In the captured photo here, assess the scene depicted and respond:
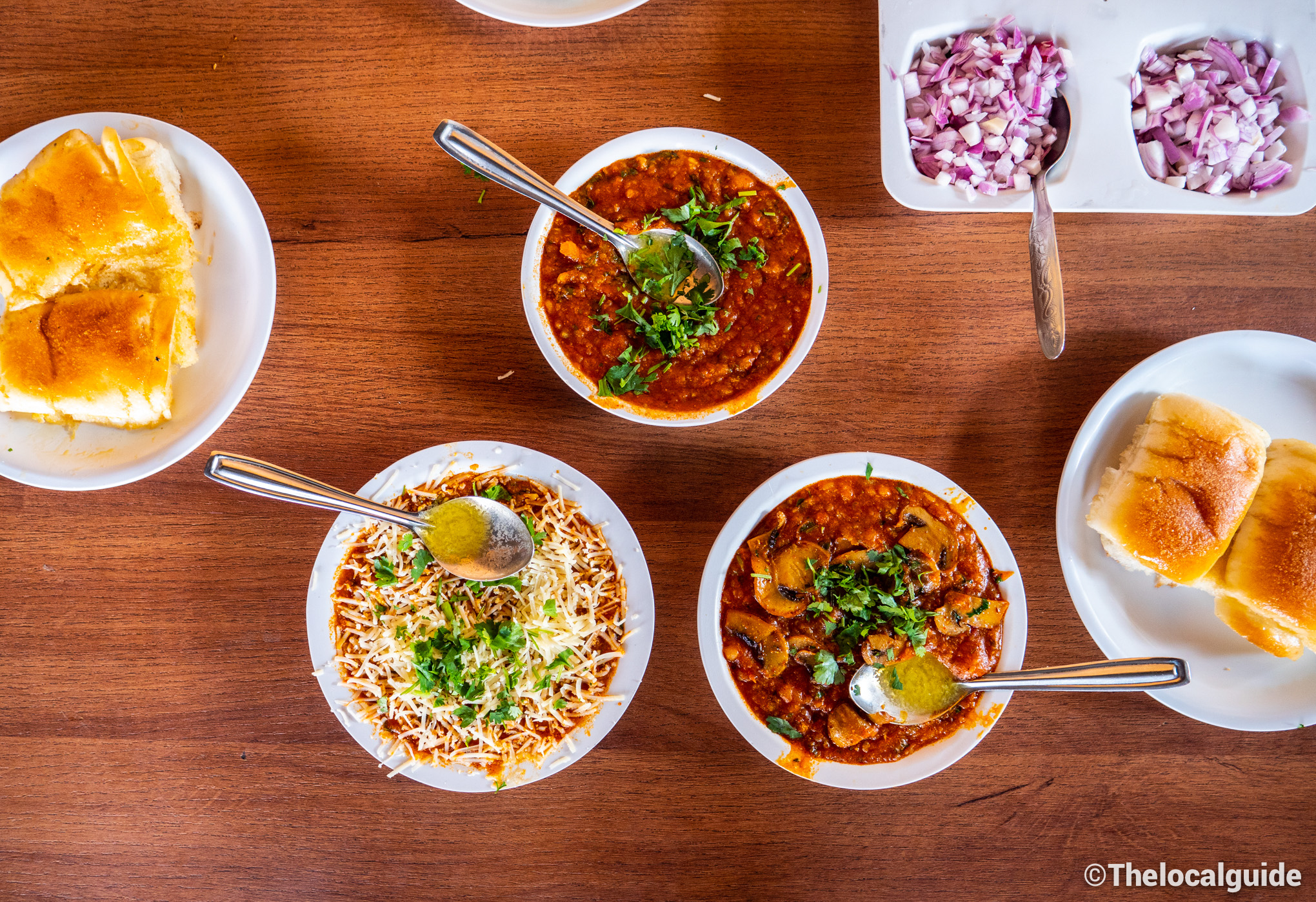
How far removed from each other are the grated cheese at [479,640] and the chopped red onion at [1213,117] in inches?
64.2

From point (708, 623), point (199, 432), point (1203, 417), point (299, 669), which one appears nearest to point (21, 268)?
point (199, 432)

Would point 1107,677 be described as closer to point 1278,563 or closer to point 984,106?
point 1278,563

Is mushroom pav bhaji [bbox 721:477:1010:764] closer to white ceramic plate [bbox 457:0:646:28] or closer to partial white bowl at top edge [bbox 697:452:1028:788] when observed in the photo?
partial white bowl at top edge [bbox 697:452:1028:788]

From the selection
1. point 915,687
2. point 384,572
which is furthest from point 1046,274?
point 384,572

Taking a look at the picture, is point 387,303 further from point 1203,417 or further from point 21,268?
point 1203,417

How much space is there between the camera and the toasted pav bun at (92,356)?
6.81ft

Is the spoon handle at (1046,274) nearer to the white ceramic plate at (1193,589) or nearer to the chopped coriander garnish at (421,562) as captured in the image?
the white ceramic plate at (1193,589)

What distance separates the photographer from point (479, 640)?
2.16 meters

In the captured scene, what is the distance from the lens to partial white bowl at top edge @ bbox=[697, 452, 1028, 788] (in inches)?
83.0

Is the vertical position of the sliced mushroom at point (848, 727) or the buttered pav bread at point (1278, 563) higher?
the buttered pav bread at point (1278, 563)

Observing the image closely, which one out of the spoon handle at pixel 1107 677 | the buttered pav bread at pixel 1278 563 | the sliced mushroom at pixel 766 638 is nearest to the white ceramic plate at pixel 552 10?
the sliced mushroom at pixel 766 638

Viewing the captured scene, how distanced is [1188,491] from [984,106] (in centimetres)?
127

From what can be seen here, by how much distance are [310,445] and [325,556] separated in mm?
384

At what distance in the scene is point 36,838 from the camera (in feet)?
7.96
